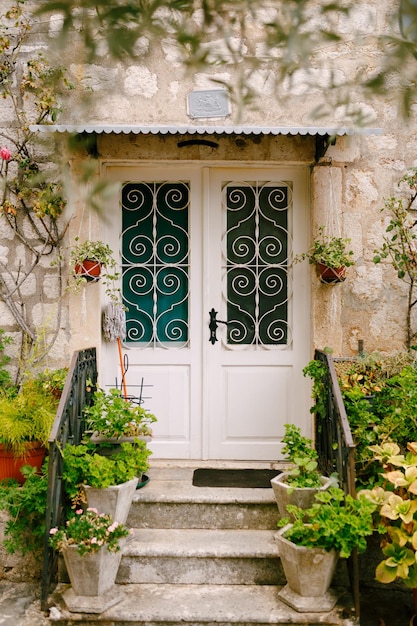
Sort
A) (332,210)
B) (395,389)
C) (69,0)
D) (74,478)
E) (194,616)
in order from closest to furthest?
(69,0)
(194,616)
(74,478)
(395,389)
(332,210)

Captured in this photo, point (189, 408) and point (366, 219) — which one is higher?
point (366, 219)

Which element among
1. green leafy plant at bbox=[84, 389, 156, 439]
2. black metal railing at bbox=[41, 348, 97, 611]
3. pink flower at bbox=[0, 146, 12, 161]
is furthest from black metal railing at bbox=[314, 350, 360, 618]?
pink flower at bbox=[0, 146, 12, 161]

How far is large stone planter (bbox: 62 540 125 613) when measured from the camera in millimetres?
3410

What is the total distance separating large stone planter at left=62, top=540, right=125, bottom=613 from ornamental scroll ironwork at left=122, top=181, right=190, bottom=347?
1912 millimetres

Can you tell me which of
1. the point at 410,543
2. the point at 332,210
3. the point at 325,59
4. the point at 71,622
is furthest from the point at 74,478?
the point at 325,59

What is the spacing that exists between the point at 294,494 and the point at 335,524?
0.42 m

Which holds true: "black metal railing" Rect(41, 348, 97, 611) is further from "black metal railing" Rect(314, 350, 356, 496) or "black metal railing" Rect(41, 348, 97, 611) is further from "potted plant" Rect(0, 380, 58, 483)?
"black metal railing" Rect(314, 350, 356, 496)

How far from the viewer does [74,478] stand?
12.3 feet

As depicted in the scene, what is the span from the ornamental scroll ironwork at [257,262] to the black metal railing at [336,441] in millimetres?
559

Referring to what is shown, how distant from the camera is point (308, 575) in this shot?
3.38 m

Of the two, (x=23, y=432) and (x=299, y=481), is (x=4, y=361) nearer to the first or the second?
(x=23, y=432)

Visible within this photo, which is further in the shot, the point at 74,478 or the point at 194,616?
the point at 74,478

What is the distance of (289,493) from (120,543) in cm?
102

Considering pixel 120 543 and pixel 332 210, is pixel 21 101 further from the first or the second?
pixel 120 543
